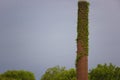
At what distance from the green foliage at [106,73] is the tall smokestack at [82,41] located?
20.6 metres

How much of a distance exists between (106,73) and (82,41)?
69.4ft

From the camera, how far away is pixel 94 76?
125ft

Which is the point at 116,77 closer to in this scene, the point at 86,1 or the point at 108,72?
the point at 108,72

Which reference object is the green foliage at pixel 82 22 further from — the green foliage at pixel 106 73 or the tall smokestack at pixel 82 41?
the green foliage at pixel 106 73

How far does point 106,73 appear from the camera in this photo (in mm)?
37844

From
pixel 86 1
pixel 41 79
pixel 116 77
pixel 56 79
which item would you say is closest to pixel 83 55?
pixel 86 1

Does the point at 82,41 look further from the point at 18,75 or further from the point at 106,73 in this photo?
the point at 18,75

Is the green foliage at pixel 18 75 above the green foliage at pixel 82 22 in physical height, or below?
above

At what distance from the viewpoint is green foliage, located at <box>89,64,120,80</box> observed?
37.5m

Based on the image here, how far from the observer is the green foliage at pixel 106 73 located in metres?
37.5

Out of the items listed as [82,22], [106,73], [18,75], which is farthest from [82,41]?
[18,75]

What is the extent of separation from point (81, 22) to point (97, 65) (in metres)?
23.1

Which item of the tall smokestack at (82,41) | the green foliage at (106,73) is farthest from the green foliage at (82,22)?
the green foliage at (106,73)

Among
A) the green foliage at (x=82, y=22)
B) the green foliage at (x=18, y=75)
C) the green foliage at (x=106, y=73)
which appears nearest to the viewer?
the green foliage at (x=82, y=22)
